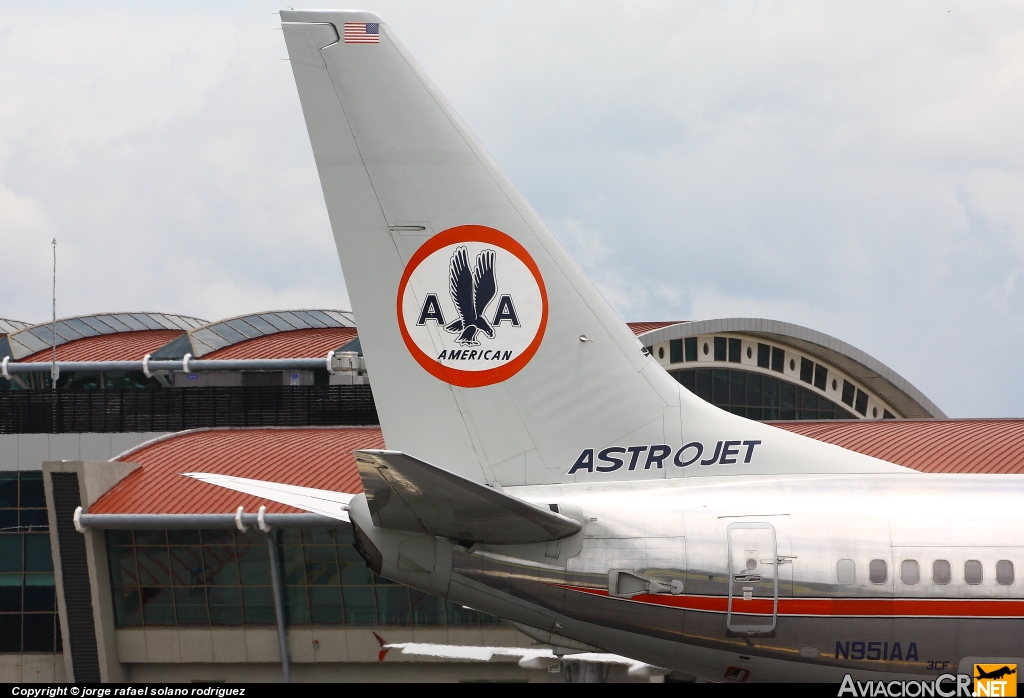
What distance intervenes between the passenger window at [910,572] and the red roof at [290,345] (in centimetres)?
4197

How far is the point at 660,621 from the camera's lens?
1395 cm

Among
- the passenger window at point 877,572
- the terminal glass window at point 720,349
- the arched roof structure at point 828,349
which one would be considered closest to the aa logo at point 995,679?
the passenger window at point 877,572

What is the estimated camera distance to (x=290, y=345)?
5572cm

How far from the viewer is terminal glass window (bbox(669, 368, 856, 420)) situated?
51.8 metres

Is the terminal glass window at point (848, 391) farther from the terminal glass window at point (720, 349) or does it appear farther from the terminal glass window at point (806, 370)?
the terminal glass window at point (720, 349)

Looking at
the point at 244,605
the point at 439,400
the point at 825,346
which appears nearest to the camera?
the point at 439,400

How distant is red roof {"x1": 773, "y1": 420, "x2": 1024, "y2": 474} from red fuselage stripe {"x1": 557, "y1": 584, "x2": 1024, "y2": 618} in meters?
16.2

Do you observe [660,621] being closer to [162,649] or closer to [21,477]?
[162,649]

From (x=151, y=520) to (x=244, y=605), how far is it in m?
4.09

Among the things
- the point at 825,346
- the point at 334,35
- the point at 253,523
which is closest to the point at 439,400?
the point at 334,35

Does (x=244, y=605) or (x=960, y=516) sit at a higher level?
(x=960, y=516)

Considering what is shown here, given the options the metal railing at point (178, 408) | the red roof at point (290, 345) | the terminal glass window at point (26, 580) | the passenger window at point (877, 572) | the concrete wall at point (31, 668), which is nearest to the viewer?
the passenger window at point (877, 572)

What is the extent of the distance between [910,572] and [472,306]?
22.0 feet

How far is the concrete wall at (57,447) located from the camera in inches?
1496
